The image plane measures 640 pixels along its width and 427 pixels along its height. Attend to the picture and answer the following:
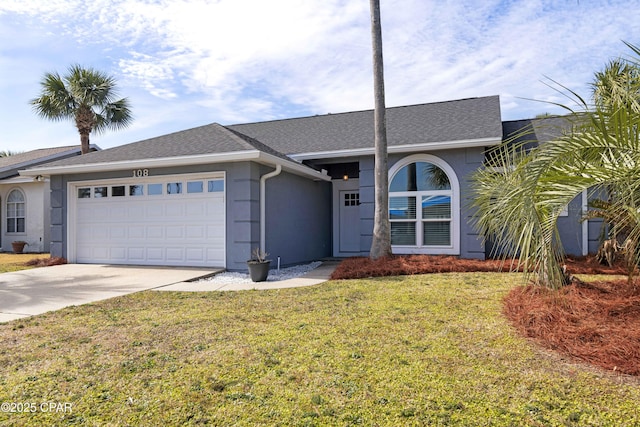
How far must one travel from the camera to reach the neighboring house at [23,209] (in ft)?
55.8

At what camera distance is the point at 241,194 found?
9.54 metres

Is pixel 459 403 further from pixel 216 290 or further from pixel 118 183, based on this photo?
pixel 118 183

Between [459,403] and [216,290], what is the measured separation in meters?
5.55

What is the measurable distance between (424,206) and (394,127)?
123 inches

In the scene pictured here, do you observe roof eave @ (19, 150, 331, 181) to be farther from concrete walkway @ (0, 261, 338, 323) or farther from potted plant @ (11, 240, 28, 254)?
potted plant @ (11, 240, 28, 254)

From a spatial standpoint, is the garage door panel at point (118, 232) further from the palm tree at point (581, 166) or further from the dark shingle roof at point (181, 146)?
the palm tree at point (581, 166)

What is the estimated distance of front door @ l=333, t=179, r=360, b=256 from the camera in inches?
540

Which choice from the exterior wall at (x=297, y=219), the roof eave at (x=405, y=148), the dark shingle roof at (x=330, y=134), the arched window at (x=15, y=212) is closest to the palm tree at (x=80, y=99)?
the arched window at (x=15, y=212)

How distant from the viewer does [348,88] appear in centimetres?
1647

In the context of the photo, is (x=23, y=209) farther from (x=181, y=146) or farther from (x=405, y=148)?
(x=405, y=148)

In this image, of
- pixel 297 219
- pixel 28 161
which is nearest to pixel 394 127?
pixel 297 219

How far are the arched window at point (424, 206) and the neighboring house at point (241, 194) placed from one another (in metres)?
0.03

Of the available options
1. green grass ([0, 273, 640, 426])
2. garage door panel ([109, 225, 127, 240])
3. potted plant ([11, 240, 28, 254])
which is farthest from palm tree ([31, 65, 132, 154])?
green grass ([0, 273, 640, 426])

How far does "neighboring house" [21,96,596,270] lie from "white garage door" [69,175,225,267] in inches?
1.1
